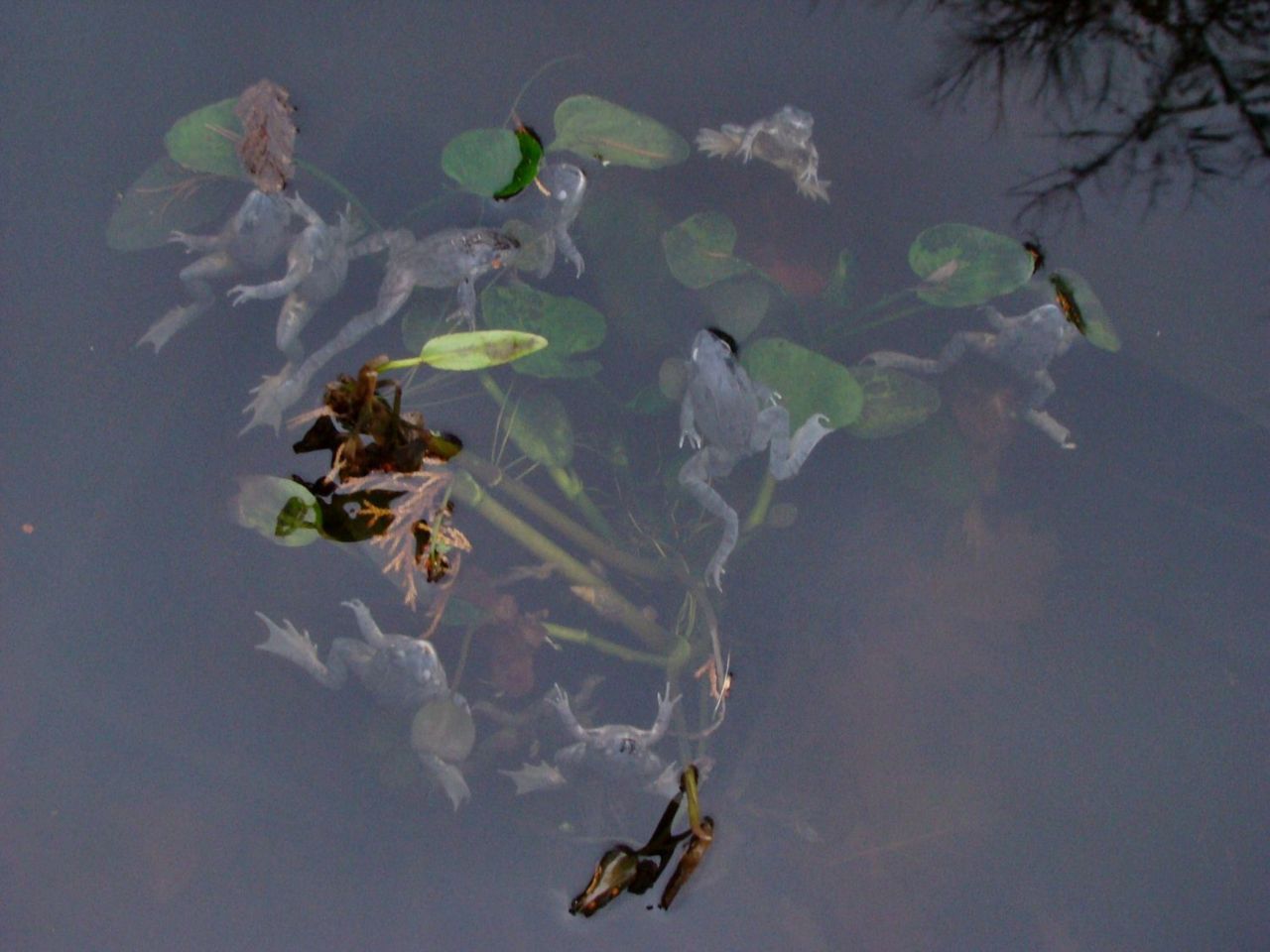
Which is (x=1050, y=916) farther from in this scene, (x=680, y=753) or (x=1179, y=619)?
(x=680, y=753)

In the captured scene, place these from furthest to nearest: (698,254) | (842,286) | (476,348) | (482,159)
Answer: (842,286), (698,254), (482,159), (476,348)

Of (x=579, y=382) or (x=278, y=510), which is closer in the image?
(x=278, y=510)

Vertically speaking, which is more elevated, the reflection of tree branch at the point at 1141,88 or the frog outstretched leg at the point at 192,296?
the reflection of tree branch at the point at 1141,88

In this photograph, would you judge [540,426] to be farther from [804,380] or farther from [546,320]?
[804,380]

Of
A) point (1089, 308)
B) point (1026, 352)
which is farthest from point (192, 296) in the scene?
point (1089, 308)

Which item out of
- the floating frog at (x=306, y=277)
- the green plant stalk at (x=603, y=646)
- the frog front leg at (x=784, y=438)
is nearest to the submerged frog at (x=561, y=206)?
the floating frog at (x=306, y=277)

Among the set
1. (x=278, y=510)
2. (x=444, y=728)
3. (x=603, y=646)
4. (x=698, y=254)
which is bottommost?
(x=444, y=728)

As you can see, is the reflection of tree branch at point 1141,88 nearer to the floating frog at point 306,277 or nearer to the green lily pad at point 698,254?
the green lily pad at point 698,254
